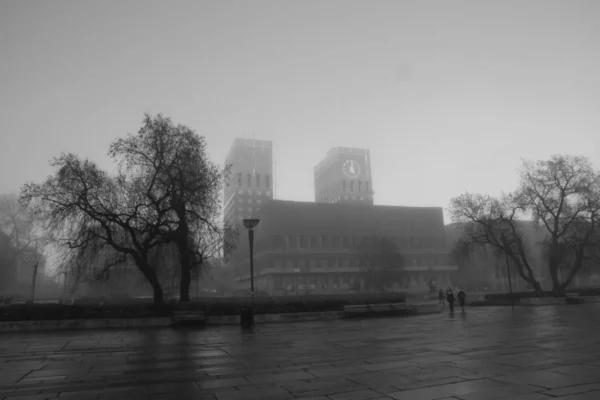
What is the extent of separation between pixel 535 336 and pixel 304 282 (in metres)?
88.1

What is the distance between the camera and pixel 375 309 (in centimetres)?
2797

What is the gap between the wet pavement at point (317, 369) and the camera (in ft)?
21.9

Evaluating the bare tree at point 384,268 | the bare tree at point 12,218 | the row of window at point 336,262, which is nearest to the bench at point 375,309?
the bare tree at point 384,268

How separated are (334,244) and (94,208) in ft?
278

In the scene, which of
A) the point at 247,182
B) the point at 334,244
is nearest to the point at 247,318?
the point at 334,244

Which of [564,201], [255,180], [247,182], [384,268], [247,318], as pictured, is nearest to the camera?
[247,318]

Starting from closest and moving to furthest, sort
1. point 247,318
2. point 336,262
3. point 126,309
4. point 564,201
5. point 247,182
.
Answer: point 247,318 → point 126,309 → point 564,201 → point 336,262 → point 247,182

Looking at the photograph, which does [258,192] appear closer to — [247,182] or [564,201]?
[247,182]

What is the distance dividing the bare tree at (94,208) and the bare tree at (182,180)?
3.16ft

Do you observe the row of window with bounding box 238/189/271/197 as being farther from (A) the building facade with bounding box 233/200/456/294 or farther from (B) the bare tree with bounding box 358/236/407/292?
(B) the bare tree with bounding box 358/236/407/292

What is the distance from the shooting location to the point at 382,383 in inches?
283

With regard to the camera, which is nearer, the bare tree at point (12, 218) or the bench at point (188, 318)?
the bench at point (188, 318)

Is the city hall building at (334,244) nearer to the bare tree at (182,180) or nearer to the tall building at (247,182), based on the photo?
the tall building at (247,182)

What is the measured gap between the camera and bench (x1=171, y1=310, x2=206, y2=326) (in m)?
22.0
